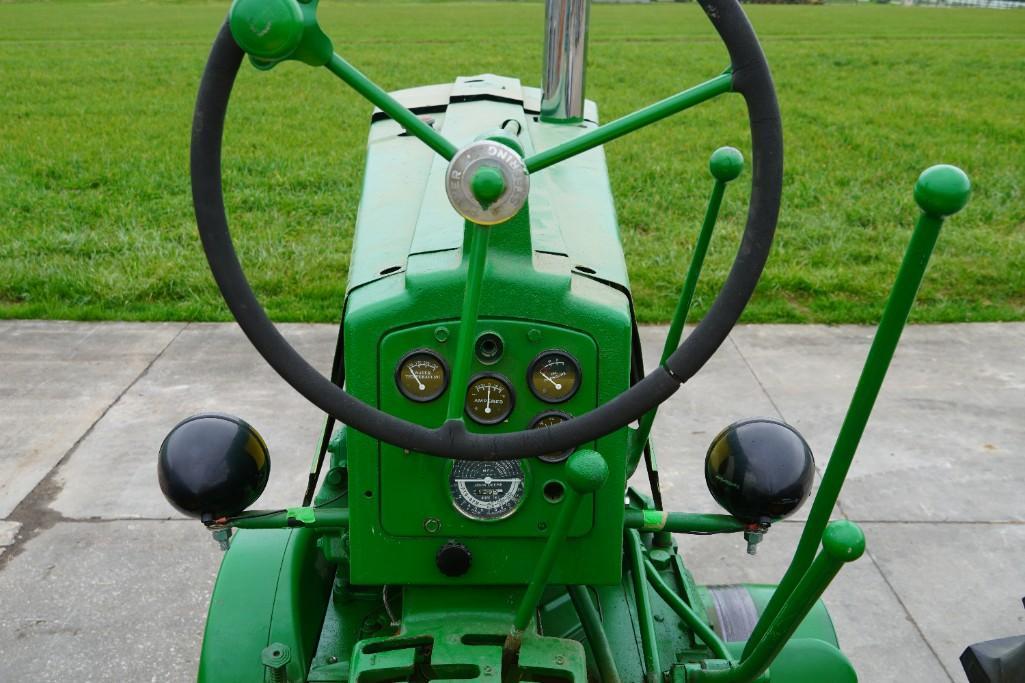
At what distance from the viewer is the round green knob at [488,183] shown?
1.27 metres

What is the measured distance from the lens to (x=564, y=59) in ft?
8.30

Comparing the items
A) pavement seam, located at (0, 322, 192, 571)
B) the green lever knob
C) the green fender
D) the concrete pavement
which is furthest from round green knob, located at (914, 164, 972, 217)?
pavement seam, located at (0, 322, 192, 571)

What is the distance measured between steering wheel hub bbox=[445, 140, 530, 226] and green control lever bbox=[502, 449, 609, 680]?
0.39 m

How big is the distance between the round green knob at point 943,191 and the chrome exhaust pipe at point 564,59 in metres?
1.24

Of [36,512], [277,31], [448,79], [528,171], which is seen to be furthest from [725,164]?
[448,79]

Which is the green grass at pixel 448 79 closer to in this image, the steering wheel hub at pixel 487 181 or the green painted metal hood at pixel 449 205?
the green painted metal hood at pixel 449 205

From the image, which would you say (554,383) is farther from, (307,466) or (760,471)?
(307,466)

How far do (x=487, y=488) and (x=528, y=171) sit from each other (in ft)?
2.24

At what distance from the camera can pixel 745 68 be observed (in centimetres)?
133

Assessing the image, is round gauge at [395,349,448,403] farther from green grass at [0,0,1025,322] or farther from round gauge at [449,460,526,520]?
Result: green grass at [0,0,1025,322]

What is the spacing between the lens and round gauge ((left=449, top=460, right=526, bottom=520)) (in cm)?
180

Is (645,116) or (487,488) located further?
(487,488)

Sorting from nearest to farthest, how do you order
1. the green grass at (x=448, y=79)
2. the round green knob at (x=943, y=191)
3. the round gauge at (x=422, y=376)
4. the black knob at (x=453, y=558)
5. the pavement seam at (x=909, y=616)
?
the round green knob at (x=943, y=191) → the round gauge at (x=422, y=376) → the black knob at (x=453, y=558) → the pavement seam at (x=909, y=616) → the green grass at (x=448, y=79)

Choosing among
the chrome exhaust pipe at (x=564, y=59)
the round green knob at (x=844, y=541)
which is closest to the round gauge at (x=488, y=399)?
the round green knob at (x=844, y=541)
